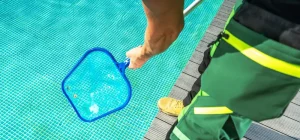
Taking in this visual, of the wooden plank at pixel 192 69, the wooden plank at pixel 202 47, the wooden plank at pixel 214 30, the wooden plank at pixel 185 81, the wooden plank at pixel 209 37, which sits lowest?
the wooden plank at pixel 185 81

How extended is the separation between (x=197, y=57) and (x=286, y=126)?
3.02 feet

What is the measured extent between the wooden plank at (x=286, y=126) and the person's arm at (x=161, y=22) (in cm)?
144

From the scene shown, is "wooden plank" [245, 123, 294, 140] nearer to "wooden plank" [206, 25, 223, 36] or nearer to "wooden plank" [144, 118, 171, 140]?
"wooden plank" [144, 118, 171, 140]

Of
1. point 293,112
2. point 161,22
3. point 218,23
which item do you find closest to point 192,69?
point 218,23

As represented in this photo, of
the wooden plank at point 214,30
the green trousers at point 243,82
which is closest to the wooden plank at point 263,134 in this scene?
the green trousers at point 243,82

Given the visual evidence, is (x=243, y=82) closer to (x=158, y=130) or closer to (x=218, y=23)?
(x=158, y=130)

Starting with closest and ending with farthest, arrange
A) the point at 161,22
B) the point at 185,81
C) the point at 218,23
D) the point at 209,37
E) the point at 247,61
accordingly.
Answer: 1. the point at 161,22
2. the point at 247,61
3. the point at 185,81
4. the point at 209,37
5. the point at 218,23

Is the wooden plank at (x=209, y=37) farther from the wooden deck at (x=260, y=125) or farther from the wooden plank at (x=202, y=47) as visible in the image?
the wooden deck at (x=260, y=125)

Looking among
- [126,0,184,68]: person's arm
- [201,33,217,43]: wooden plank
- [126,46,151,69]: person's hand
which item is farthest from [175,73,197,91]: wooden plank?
[126,0,184,68]: person's arm

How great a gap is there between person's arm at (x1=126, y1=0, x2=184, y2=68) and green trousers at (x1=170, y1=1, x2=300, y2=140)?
1.08ft

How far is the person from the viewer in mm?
1011

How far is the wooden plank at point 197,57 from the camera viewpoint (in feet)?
8.16

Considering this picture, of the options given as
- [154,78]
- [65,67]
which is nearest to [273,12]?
[154,78]

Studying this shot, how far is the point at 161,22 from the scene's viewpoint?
0.85 meters
